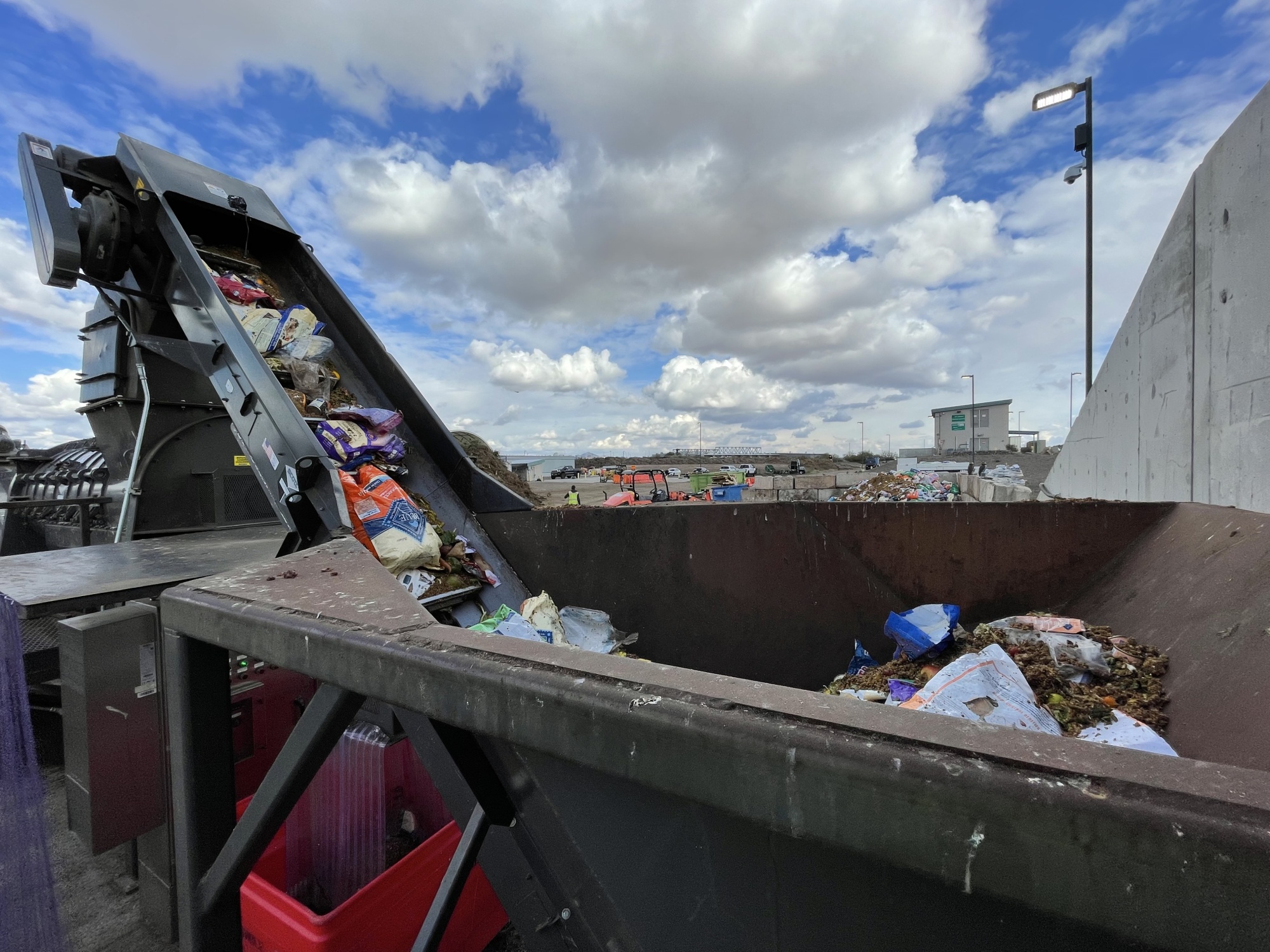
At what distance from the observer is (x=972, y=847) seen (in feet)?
1.75

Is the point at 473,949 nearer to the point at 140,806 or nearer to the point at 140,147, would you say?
the point at 140,806

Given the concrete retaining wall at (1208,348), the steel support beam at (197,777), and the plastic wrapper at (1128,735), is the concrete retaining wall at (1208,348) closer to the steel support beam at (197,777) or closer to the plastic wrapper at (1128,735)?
the plastic wrapper at (1128,735)

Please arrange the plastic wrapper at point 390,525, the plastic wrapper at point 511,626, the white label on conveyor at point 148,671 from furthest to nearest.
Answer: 1. the plastic wrapper at point 390,525
2. the plastic wrapper at point 511,626
3. the white label on conveyor at point 148,671

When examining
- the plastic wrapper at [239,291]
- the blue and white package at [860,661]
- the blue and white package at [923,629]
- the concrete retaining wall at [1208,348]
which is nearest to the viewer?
the blue and white package at [923,629]

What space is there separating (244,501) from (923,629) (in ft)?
13.7

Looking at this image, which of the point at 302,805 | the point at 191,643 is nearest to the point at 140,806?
the point at 302,805

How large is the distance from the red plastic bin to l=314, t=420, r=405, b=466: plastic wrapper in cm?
170

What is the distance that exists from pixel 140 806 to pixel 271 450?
59.1 inches

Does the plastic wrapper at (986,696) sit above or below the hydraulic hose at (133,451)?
below

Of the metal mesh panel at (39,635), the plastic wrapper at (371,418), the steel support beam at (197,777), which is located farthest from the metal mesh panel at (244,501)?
the steel support beam at (197,777)

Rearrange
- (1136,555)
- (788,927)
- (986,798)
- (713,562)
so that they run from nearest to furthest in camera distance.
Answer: (986,798) → (788,927) → (1136,555) → (713,562)

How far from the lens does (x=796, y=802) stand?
613 millimetres

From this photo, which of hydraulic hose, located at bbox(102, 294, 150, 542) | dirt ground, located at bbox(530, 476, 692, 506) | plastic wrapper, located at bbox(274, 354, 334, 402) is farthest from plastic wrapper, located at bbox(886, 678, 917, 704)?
dirt ground, located at bbox(530, 476, 692, 506)

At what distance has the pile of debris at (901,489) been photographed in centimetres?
1119
